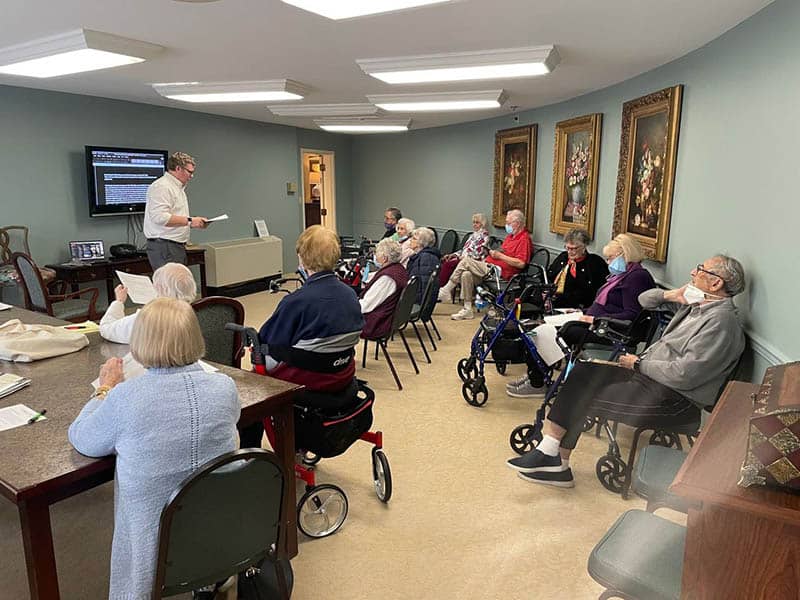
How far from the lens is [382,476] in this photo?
266 cm

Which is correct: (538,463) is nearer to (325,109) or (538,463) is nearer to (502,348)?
(502,348)

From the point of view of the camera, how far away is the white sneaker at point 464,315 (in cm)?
631

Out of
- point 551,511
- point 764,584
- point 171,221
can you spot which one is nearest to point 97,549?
point 551,511

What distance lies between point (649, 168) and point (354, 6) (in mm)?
2723

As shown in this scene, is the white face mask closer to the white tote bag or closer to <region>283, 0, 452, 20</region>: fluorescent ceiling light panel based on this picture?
<region>283, 0, 452, 20</region>: fluorescent ceiling light panel

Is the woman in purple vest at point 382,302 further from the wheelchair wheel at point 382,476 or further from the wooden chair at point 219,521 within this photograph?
the wooden chair at point 219,521

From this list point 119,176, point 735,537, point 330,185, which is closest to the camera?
point 735,537

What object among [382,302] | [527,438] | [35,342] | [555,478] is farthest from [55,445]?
[382,302]

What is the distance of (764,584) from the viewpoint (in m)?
1.19

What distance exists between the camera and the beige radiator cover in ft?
23.8

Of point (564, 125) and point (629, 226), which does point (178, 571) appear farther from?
point (564, 125)

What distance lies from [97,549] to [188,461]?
127cm

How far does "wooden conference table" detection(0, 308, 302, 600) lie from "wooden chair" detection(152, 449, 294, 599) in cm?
17

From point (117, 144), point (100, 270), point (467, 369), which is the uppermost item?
point (117, 144)
